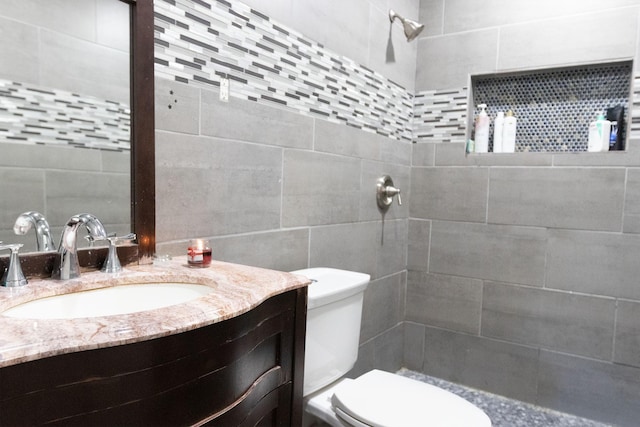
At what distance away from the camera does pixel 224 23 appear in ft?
4.42

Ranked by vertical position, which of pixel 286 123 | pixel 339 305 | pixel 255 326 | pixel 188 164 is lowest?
pixel 339 305

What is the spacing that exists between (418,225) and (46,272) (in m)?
2.02

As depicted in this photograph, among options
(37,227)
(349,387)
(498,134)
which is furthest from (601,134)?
(37,227)

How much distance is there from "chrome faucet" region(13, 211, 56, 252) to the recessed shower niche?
2107 millimetres

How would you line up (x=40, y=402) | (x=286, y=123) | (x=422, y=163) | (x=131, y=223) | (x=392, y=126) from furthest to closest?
(x=422, y=163), (x=392, y=126), (x=286, y=123), (x=131, y=223), (x=40, y=402)

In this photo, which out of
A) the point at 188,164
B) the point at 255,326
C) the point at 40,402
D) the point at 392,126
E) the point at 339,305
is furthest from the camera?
the point at 392,126

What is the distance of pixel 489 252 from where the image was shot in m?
2.38

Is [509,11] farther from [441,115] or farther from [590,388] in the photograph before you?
[590,388]

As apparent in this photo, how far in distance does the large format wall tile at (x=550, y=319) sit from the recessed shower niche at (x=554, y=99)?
2.51 ft

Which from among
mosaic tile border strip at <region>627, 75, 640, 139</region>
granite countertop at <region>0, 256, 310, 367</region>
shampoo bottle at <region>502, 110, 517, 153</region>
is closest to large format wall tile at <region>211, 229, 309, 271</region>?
granite countertop at <region>0, 256, 310, 367</region>

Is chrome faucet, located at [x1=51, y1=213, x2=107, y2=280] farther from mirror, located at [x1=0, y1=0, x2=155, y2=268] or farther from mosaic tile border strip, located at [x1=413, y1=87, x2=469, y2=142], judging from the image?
mosaic tile border strip, located at [x1=413, y1=87, x2=469, y2=142]

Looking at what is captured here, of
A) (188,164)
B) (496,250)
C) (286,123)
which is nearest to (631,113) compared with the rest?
(496,250)

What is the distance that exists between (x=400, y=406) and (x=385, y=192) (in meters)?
1.16

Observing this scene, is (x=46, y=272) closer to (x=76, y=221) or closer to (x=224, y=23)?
(x=76, y=221)
